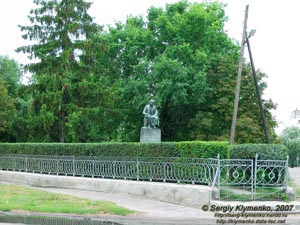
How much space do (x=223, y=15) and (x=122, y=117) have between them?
501 inches

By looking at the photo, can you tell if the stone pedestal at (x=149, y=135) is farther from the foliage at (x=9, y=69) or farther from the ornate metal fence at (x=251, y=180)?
the foliage at (x=9, y=69)

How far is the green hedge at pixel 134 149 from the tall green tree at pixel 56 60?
5.58 m

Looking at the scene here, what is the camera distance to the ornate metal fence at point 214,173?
42.5ft

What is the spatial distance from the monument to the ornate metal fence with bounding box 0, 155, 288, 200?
2276 mm

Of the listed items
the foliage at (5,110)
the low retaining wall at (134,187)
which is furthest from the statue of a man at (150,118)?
the foliage at (5,110)

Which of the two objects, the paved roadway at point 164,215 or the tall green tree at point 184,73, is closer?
the paved roadway at point 164,215

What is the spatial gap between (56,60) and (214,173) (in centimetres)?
1847

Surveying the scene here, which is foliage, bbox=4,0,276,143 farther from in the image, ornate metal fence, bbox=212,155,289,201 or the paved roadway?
ornate metal fence, bbox=212,155,289,201

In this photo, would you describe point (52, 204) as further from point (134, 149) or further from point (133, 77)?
point (133, 77)

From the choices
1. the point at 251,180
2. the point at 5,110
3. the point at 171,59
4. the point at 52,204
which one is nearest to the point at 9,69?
the point at 5,110

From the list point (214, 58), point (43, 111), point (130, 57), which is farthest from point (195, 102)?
point (43, 111)

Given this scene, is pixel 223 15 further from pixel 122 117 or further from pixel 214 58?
pixel 122 117

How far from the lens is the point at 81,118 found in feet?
96.0

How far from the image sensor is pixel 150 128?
19.3m
